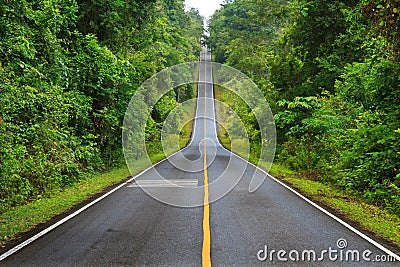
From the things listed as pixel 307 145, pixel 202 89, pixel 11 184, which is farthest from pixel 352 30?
pixel 202 89

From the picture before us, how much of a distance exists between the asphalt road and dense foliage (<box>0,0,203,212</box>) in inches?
106

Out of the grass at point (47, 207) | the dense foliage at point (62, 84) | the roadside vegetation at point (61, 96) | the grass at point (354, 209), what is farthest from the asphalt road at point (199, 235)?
the dense foliage at point (62, 84)

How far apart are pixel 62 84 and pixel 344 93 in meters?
10.6

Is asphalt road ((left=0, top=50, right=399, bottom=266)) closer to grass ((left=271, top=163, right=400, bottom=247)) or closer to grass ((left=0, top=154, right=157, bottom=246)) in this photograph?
grass ((left=271, top=163, right=400, bottom=247))

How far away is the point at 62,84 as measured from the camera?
56.1 ft

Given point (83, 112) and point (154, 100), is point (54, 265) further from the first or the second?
point (154, 100)

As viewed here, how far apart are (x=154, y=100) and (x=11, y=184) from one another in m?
20.0

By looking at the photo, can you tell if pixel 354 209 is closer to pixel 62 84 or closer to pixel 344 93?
pixel 344 93

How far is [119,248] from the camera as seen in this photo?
24.1 feet

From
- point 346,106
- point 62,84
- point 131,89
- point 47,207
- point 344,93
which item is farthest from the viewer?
point 131,89

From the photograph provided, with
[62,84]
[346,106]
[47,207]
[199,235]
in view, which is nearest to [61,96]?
[62,84]

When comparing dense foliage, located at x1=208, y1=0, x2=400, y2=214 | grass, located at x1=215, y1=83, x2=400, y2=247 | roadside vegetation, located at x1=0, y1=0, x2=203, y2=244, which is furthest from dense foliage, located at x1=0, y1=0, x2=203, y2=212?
grass, located at x1=215, y1=83, x2=400, y2=247

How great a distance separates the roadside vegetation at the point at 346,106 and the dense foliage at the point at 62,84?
8204mm

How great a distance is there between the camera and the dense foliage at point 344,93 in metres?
12.4
